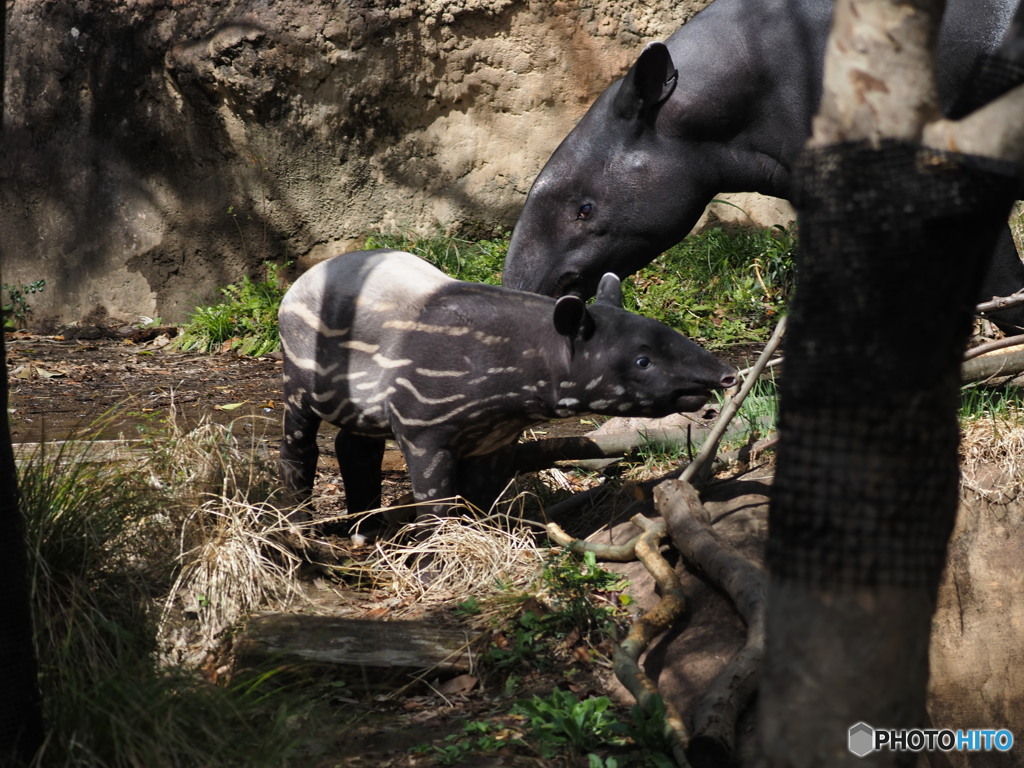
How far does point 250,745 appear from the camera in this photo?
10.2 ft

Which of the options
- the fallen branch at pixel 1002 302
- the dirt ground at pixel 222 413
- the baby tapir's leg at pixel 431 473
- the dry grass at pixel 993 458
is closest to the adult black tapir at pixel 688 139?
the fallen branch at pixel 1002 302

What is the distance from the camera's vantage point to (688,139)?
5512 millimetres

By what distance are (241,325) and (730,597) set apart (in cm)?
689

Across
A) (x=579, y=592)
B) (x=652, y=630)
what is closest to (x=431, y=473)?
(x=579, y=592)

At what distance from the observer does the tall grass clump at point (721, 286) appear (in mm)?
9297

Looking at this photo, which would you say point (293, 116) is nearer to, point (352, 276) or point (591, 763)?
point (352, 276)

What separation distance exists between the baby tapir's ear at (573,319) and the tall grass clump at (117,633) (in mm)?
1693

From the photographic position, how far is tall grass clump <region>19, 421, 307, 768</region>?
9.86ft

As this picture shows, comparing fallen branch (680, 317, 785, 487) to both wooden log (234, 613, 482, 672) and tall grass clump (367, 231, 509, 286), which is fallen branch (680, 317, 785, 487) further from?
tall grass clump (367, 231, 509, 286)

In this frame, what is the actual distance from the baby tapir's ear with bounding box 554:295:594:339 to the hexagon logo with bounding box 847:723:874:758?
2851mm

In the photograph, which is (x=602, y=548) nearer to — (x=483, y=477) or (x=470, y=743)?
(x=483, y=477)

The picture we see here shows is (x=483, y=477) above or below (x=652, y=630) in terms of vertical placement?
above

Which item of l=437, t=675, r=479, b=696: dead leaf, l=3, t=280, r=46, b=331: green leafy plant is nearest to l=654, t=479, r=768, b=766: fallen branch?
l=437, t=675, r=479, b=696: dead leaf

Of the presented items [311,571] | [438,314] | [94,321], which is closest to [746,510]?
[438,314]
